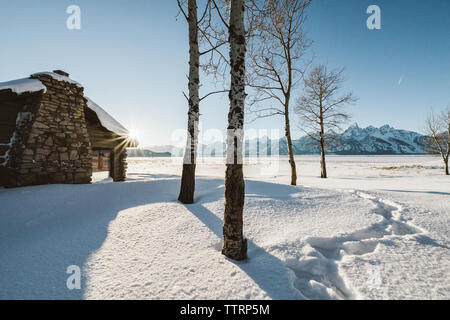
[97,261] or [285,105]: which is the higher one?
[285,105]

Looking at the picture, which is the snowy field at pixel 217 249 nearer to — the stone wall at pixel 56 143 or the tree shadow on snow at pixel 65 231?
the tree shadow on snow at pixel 65 231

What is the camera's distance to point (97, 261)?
8.10ft

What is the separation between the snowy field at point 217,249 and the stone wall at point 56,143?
1.49 meters

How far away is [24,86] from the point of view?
6.03 meters

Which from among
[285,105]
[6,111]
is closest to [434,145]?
[285,105]

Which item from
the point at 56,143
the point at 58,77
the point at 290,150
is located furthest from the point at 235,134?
the point at 58,77

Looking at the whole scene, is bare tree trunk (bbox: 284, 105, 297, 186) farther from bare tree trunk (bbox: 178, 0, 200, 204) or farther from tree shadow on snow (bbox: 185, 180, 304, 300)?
tree shadow on snow (bbox: 185, 180, 304, 300)

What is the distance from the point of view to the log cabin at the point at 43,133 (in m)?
5.95

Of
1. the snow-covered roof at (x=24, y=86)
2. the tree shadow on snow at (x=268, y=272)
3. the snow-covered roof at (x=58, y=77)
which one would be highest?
the snow-covered roof at (x=58, y=77)

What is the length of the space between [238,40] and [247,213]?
10.7ft

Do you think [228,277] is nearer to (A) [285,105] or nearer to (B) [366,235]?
(B) [366,235]

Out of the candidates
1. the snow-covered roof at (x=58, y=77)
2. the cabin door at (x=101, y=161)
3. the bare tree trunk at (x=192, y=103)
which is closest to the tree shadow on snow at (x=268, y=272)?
the bare tree trunk at (x=192, y=103)

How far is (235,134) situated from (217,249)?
1840 millimetres

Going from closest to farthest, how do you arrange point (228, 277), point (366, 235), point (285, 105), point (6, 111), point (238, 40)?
point (228, 277) → point (238, 40) → point (366, 235) → point (6, 111) → point (285, 105)
